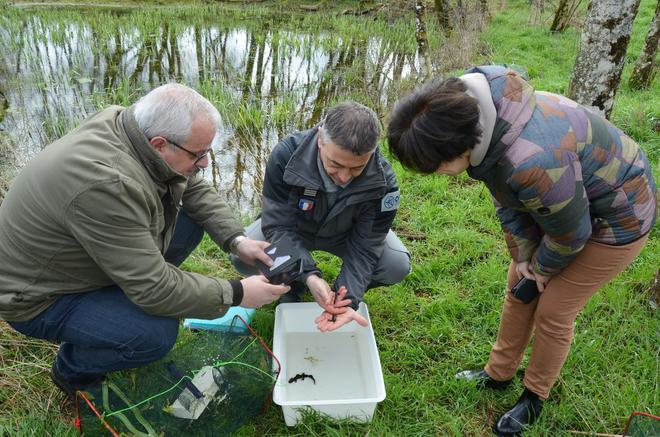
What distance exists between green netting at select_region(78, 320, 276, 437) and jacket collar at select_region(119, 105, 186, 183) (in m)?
0.84

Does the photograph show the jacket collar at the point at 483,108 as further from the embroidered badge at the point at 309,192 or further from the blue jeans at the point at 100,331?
the blue jeans at the point at 100,331

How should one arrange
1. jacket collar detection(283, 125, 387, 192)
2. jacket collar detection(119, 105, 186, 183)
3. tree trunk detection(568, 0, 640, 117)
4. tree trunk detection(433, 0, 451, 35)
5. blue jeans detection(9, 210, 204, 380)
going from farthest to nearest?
tree trunk detection(433, 0, 451, 35)
tree trunk detection(568, 0, 640, 117)
jacket collar detection(283, 125, 387, 192)
blue jeans detection(9, 210, 204, 380)
jacket collar detection(119, 105, 186, 183)

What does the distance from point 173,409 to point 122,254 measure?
0.69 metres

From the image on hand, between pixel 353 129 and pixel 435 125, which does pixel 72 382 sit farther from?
pixel 435 125

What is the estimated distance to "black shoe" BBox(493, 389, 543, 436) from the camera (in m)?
2.08

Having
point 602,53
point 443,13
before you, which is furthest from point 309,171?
point 443,13

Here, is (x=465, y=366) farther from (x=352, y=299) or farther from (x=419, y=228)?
(x=419, y=228)

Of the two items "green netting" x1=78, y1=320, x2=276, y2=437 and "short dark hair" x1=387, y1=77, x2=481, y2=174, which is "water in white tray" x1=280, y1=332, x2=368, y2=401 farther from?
"short dark hair" x1=387, y1=77, x2=481, y2=174

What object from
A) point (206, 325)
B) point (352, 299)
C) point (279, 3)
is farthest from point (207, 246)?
point (279, 3)

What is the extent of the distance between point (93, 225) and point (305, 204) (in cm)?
101

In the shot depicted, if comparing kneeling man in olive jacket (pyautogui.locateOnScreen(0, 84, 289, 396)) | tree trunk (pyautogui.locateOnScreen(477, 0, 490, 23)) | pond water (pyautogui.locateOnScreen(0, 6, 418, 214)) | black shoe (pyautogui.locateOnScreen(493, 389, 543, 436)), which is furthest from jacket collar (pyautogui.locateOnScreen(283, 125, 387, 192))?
tree trunk (pyautogui.locateOnScreen(477, 0, 490, 23))

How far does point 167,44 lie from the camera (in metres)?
8.73

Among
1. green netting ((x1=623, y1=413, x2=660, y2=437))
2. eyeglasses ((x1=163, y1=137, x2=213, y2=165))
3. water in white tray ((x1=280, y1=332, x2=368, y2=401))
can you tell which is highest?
eyeglasses ((x1=163, y1=137, x2=213, y2=165))

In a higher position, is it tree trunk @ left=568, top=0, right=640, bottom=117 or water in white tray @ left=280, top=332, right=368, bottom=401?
tree trunk @ left=568, top=0, right=640, bottom=117
